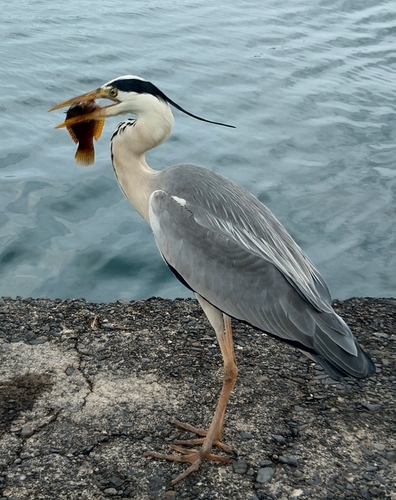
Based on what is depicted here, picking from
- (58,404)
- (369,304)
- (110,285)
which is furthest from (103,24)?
(58,404)

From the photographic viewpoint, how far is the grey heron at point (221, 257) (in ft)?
12.5

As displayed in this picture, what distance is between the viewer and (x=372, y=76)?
13312 millimetres

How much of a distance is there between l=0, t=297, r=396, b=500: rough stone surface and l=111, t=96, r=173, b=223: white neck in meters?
1.05

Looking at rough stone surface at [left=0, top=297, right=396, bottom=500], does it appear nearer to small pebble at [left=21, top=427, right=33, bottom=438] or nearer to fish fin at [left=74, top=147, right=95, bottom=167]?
small pebble at [left=21, top=427, right=33, bottom=438]

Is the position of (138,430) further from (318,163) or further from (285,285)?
(318,163)

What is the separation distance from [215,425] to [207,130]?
7.68 metres

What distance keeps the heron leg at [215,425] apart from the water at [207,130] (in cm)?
338

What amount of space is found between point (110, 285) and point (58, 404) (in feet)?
11.1

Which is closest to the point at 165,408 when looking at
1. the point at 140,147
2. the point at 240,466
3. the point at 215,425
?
the point at 215,425

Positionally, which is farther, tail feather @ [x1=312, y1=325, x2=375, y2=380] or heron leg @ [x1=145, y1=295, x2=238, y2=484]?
heron leg @ [x1=145, y1=295, x2=238, y2=484]

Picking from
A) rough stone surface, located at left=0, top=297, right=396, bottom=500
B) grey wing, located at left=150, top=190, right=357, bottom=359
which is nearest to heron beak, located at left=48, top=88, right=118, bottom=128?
grey wing, located at left=150, top=190, right=357, bottom=359

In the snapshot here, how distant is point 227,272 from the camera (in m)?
3.99

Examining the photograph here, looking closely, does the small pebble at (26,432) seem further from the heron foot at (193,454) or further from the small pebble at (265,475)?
the small pebble at (265,475)

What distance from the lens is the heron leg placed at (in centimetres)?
381
